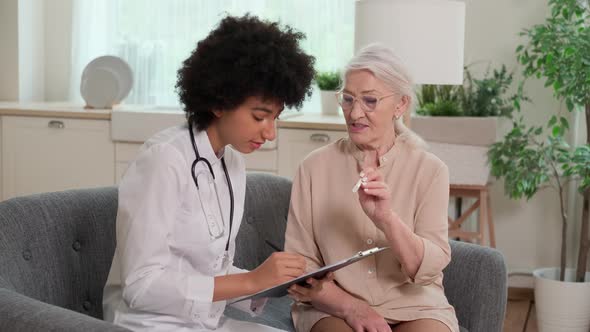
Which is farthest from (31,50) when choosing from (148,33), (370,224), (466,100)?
(370,224)

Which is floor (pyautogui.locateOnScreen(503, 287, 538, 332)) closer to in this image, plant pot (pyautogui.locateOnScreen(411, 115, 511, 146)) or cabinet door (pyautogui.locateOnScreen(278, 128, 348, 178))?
plant pot (pyautogui.locateOnScreen(411, 115, 511, 146))

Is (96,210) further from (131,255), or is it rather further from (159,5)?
(159,5)

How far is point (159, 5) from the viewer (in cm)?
511

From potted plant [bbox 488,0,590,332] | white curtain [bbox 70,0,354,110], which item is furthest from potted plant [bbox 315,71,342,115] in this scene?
potted plant [bbox 488,0,590,332]

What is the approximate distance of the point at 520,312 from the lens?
4.38 meters

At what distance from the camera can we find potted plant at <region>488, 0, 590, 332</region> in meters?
3.76

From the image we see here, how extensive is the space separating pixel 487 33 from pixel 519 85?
0.32 metres

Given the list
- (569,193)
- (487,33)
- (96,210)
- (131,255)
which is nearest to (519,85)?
(487,33)

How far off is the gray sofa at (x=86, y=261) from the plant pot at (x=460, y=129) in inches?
58.3

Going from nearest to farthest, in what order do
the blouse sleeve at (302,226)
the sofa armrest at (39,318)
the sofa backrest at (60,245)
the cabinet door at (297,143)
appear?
1. the sofa armrest at (39,318)
2. the sofa backrest at (60,245)
3. the blouse sleeve at (302,226)
4. the cabinet door at (297,143)

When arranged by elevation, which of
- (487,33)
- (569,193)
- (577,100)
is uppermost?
(487,33)

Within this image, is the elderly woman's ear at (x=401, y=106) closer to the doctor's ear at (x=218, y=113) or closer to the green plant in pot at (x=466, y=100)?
the doctor's ear at (x=218, y=113)

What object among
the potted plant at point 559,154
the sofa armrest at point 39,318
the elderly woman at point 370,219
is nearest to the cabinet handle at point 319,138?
the potted plant at point 559,154

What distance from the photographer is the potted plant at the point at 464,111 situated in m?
4.08
